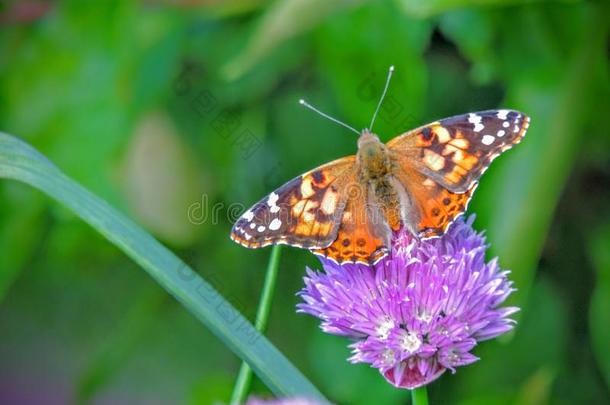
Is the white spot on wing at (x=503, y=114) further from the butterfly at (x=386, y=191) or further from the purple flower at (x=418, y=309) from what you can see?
the purple flower at (x=418, y=309)

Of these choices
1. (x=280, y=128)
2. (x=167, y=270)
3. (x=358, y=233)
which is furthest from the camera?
(x=280, y=128)

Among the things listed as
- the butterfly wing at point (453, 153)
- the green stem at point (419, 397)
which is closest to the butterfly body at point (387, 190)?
the butterfly wing at point (453, 153)

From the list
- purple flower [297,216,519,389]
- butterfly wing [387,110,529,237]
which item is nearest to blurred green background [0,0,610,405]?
butterfly wing [387,110,529,237]

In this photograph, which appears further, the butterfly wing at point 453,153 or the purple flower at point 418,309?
the butterfly wing at point 453,153

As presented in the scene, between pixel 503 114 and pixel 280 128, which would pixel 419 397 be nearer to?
pixel 503 114

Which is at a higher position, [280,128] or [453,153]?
[280,128]

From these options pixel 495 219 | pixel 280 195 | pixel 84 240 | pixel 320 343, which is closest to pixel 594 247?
pixel 495 219

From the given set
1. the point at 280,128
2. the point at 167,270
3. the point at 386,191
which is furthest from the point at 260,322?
the point at 280,128
